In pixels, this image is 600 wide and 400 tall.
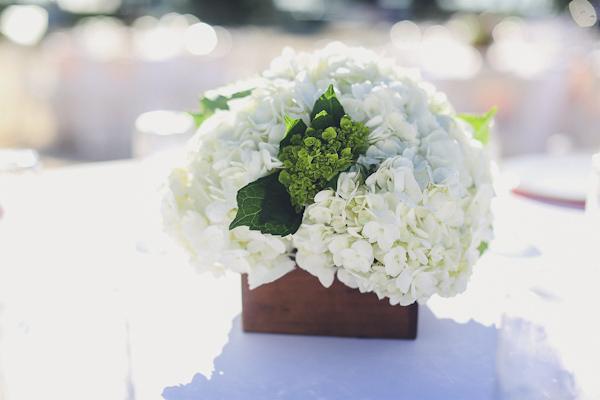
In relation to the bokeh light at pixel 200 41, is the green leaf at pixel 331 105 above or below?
below

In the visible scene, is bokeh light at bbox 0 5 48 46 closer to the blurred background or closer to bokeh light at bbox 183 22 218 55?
the blurred background

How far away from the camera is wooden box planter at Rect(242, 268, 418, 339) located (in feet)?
2.52

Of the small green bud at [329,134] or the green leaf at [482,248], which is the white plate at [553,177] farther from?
the small green bud at [329,134]

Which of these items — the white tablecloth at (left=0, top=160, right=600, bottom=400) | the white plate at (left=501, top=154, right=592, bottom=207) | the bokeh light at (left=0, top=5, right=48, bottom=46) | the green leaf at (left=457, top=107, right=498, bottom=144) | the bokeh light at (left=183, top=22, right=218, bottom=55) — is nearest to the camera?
the white tablecloth at (left=0, top=160, right=600, bottom=400)

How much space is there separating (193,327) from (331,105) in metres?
0.39

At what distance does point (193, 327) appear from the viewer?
0.81 m

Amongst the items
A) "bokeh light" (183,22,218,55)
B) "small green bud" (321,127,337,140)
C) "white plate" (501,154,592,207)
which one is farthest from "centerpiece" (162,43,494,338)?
"bokeh light" (183,22,218,55)

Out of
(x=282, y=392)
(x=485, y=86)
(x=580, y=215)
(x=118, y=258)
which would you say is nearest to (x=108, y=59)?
(x=485, y=86)

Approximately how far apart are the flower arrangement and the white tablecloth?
10 centimetres

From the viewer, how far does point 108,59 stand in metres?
3.88

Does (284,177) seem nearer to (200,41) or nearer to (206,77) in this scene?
(206,77)

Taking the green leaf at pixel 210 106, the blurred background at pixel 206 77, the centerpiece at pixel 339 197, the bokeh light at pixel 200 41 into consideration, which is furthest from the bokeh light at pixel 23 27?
the centerpiece at pixel 339 197

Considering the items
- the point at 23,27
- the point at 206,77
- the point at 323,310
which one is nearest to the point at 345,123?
→ the point at 323,310

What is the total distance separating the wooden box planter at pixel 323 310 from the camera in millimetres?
770
